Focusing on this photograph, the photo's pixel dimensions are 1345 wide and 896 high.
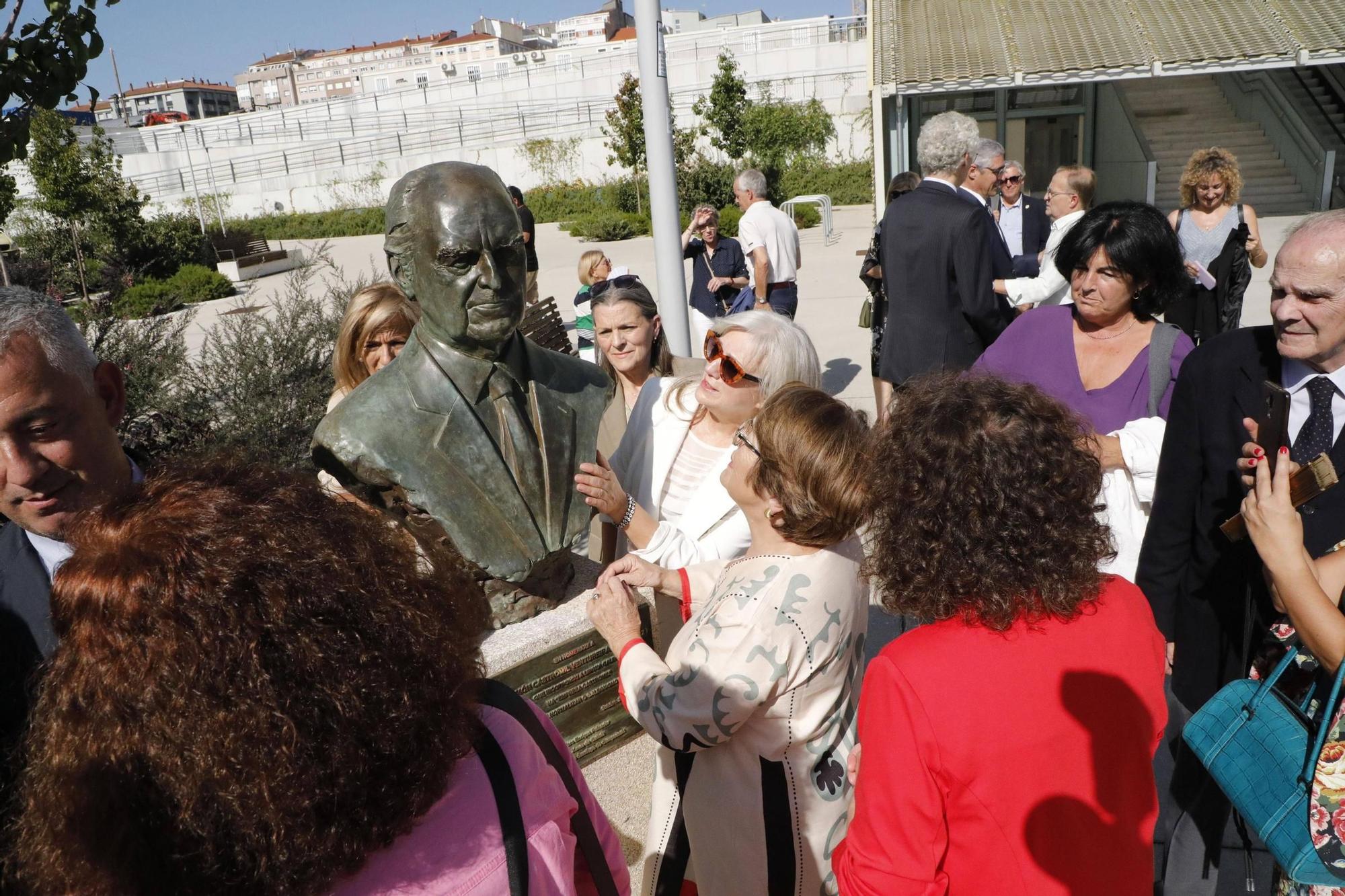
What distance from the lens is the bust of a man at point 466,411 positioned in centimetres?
239

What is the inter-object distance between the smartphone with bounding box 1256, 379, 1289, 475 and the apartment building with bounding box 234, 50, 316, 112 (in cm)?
10793

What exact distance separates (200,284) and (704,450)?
1753cm

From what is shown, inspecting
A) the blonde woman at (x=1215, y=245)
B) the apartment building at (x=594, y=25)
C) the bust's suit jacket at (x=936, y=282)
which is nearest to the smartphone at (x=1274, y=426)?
the bust's suit jacket at (x=936, y=282)

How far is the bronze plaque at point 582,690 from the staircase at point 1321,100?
19835 millimetres

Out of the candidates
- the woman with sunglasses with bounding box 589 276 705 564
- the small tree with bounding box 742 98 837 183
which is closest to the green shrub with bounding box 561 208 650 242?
the small tree with bounding box 742 98 837 183

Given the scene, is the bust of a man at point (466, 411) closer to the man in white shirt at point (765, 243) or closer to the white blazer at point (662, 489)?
the white blazer at point (662, 489)

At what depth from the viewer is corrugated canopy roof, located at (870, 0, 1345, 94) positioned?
44.2ft

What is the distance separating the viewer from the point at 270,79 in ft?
338

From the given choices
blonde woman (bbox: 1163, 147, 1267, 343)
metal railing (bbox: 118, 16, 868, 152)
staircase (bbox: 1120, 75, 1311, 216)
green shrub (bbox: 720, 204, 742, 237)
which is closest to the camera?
blonde woman (bbox: 1163, 147, 1267, 343)

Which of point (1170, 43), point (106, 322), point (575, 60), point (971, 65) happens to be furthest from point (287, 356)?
point (575, 60)

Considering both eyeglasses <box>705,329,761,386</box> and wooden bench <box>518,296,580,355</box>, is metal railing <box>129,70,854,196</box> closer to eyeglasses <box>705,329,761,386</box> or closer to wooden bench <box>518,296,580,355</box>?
wooden bench <box>518,296,580,355</box>

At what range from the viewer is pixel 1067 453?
160 centimetres

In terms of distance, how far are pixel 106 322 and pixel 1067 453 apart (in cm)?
570

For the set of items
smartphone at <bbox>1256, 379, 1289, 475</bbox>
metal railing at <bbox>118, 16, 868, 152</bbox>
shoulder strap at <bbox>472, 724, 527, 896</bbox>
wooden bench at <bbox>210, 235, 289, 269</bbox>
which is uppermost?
metal railing at <bbox>118, 16, 868, 152</bbox>
